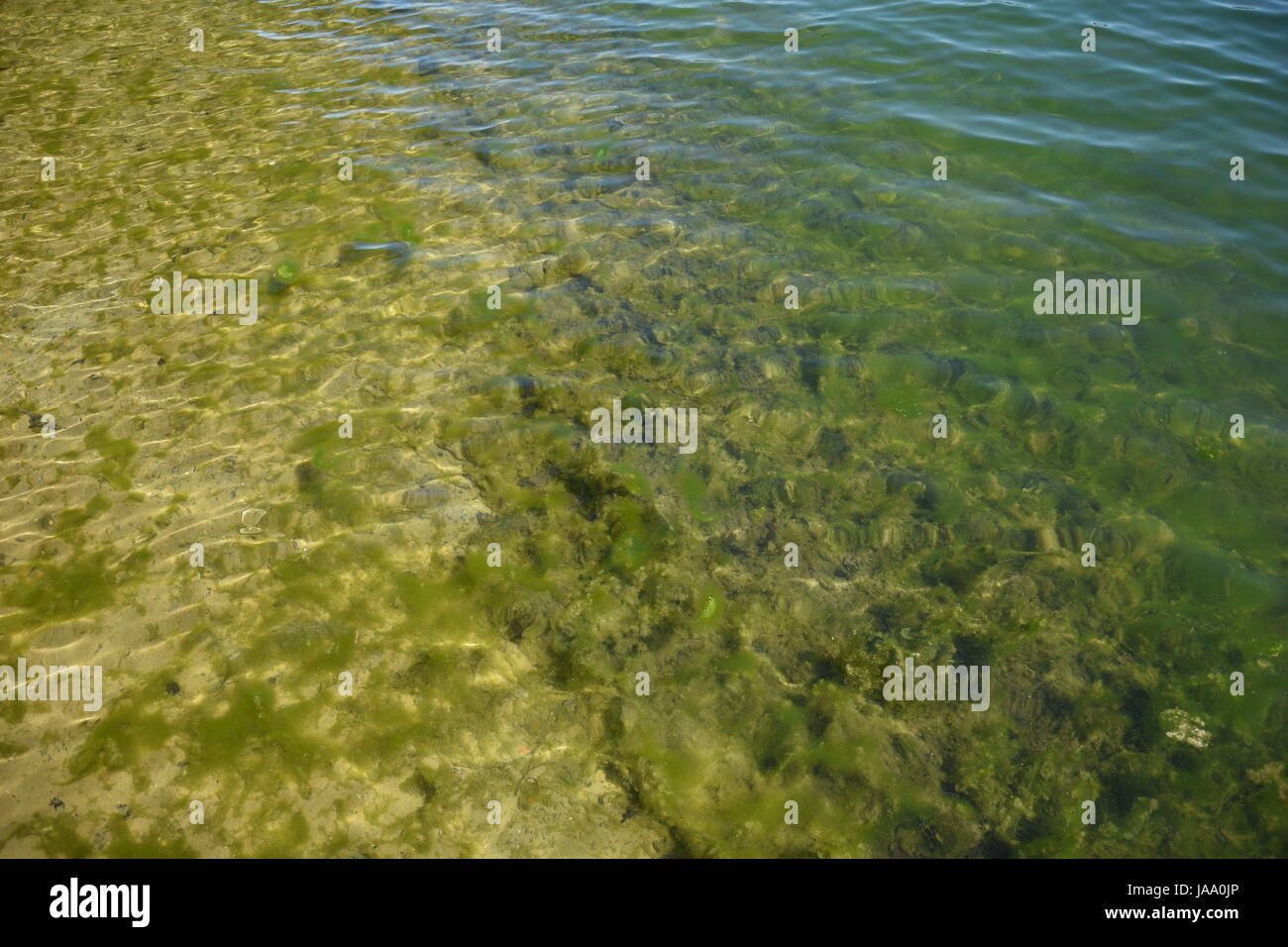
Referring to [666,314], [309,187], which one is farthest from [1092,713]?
[309,187]

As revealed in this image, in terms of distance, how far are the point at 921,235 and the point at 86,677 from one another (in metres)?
7.19

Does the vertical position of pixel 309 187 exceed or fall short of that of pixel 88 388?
it exceeds it

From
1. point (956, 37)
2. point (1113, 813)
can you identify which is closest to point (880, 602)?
point (1113, 813)

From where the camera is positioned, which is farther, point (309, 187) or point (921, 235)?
point (309, 187)

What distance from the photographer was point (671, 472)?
5590 millimetres

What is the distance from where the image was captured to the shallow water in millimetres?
4035

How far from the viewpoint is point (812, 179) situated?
26.5ft

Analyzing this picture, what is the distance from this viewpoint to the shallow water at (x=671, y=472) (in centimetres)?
404
